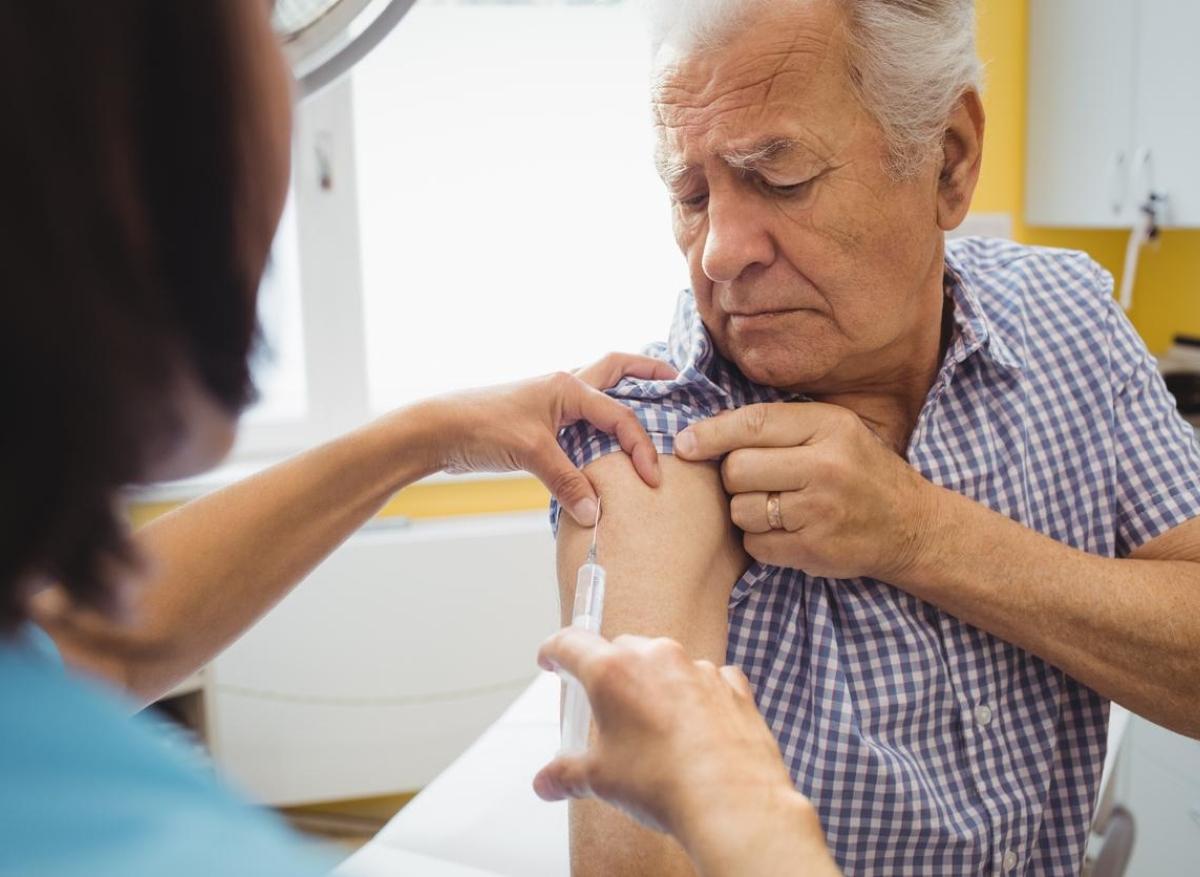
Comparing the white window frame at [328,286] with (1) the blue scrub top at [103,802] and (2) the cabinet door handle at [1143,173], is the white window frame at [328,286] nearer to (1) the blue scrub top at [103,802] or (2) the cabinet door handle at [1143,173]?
(2) the cabinet door handle at [1143,173]

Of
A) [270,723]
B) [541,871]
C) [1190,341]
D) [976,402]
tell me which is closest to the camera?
[976,402]

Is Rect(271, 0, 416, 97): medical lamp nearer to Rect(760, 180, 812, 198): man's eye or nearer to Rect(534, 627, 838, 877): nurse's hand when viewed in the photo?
Rect(760, 180, 812, 198): man's eye

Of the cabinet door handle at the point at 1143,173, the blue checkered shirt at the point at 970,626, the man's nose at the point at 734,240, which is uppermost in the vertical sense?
the cabinet door handle at the point at 1143,173

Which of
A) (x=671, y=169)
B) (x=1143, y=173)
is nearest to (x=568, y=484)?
(x=671, y=169)

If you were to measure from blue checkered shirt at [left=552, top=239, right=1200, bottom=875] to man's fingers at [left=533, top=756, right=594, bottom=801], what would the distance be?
1.47 ft

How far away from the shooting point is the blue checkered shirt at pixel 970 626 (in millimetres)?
1089

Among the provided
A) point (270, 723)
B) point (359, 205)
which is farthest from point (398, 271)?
point (270, 723)

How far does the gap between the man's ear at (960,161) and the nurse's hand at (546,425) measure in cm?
35

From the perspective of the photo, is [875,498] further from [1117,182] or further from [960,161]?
[1117,182]

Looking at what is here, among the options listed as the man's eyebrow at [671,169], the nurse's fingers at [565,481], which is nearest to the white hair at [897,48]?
the man's eyebrow at [671,169]

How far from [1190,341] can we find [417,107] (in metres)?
2.25

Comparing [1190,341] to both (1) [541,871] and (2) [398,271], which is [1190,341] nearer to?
(2) [398,271]

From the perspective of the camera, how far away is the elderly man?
107 cm

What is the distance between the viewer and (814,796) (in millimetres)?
1083
